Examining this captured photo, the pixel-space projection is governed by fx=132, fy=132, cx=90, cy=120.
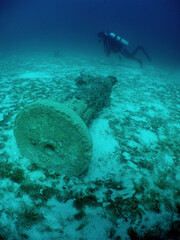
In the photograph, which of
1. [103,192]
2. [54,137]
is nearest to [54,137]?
[54,137]

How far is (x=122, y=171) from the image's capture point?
83.1 inches

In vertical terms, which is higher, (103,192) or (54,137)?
(54,137)

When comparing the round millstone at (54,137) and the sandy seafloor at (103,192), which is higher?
the round millstone at (54,137)

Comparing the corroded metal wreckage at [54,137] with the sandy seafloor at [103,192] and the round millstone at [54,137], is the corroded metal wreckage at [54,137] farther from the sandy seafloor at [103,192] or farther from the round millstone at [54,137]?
the sandy seafloor at [103,192]

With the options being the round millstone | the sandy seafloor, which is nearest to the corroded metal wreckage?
the round millstone

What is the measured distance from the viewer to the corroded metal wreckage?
161cm

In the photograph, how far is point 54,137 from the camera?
1.77m

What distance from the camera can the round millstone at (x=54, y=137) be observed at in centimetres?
161

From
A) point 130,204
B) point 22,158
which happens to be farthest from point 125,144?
point 22,158

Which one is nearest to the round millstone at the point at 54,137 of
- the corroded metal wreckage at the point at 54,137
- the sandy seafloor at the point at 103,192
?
the corroded metal wreckage at the point at 54,137

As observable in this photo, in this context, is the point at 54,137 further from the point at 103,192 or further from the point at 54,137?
the point at 103,192

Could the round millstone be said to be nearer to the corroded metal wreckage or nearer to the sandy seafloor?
the corroded metal wreckage

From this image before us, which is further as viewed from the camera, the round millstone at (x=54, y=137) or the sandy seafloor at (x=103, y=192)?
the round millstone at (x=54, y=137)

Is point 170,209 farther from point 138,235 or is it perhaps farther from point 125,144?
point 125,144
